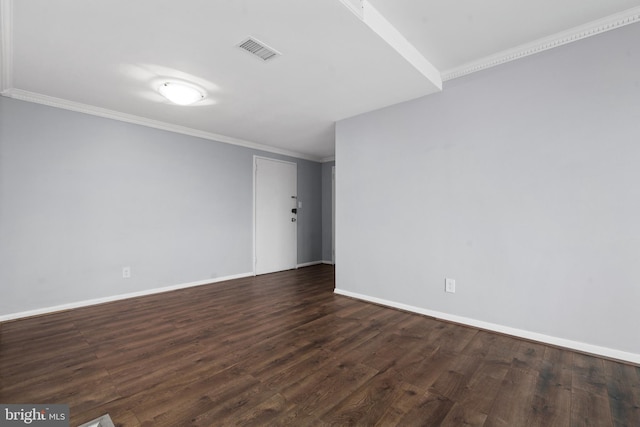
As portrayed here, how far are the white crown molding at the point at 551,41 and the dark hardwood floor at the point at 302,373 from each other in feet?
7.95

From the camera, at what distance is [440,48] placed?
2406mm

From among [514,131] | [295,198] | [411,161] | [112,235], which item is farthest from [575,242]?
[112,235]

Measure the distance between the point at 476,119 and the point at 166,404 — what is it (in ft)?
10.6

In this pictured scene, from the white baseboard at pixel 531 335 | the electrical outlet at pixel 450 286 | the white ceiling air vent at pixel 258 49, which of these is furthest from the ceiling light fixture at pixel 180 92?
the electrical outlet at pixel 450 286

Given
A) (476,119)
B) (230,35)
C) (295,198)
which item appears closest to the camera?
(230,35)

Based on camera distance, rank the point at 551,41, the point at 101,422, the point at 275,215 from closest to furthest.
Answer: the point at 101,422
the point at 551,41
the point at 275,215

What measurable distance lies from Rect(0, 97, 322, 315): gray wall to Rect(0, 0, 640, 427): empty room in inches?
0.9

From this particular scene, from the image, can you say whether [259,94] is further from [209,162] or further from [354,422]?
[354,422]

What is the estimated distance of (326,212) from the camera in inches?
242

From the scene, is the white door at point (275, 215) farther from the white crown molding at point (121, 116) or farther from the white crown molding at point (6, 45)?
the white crown molding at point (6, 45)

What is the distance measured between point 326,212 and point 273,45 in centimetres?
427

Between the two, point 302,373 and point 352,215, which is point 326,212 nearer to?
point 352,215

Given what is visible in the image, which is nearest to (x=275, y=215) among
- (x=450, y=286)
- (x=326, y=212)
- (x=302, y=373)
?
(x=326, y=212)

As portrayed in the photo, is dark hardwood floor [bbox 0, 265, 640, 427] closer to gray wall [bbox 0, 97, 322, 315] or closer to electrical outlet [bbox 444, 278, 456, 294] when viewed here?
electrical outlet [bbox 444, 278, 456, 294]
